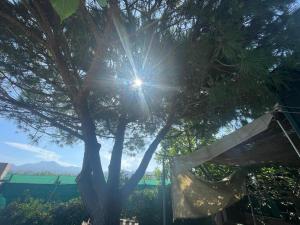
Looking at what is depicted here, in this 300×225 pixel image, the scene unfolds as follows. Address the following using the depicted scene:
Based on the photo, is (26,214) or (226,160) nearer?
(226,160)

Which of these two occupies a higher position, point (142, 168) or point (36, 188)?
point (36, 188)

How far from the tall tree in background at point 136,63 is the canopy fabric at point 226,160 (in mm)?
590

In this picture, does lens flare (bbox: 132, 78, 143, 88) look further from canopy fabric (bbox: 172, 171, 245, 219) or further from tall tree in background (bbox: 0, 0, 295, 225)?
canopy fabric (bbox: 172, 171, 245, 219)

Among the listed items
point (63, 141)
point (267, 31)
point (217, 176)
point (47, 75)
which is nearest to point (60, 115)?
point (47, 75)

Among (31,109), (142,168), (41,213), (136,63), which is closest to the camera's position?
(136,63)

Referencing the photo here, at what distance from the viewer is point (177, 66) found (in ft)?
10.8

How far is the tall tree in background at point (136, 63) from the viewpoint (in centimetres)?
281

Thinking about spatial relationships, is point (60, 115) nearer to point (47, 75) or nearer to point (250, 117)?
point (47, 75)

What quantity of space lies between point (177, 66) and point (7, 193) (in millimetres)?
6706

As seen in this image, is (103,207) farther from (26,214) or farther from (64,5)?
(64,5)

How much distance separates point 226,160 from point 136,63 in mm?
2135

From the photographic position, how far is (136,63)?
11.2 ft

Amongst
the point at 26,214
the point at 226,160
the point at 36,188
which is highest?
the point at 36,188

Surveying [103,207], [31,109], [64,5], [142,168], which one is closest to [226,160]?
[142,168]
